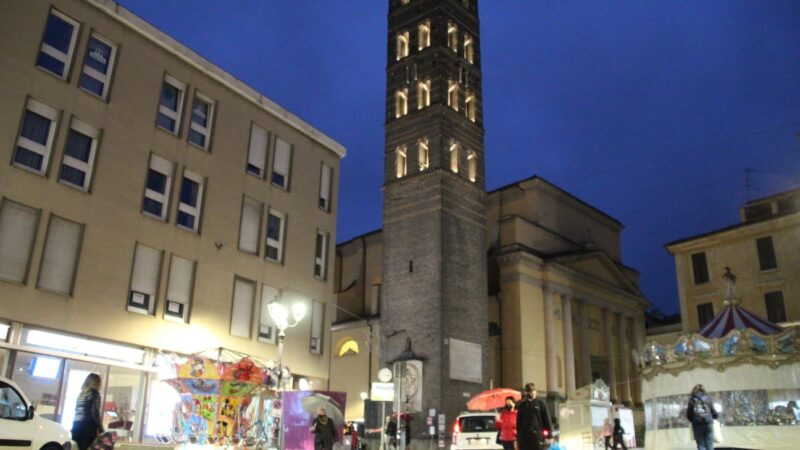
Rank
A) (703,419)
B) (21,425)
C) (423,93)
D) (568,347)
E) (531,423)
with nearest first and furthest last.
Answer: (21,425)
(531,423)
(703,419)
(423,93)
(568,347)

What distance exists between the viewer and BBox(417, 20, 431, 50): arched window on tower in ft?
132

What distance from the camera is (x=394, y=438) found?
91.9ft

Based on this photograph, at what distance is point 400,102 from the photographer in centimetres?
4019

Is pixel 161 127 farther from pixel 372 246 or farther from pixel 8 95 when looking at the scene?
pixel 372 246

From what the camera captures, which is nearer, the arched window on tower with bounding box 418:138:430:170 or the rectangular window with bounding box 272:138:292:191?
the rectangular window with bounding box 272:138:292:191

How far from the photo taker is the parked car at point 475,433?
66.7 feet

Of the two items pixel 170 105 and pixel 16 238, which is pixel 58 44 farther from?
pixel 16 238

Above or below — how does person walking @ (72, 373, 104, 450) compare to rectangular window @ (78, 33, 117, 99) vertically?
below

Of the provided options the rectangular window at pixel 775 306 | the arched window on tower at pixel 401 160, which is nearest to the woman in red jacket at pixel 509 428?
the rectangular window at pixel 775 306

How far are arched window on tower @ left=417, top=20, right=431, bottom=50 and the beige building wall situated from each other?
17.6 metres

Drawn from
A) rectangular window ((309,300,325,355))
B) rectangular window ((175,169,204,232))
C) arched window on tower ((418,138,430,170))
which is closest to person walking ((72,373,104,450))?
rectangular window ((175,169,204,232))

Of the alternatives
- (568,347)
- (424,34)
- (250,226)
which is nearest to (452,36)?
(424,34)

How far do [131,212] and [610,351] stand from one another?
123ft

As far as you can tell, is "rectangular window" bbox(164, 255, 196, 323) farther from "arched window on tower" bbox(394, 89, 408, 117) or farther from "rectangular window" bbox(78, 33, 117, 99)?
"arched window on tower" bbox(394, 89, 408, 117)
